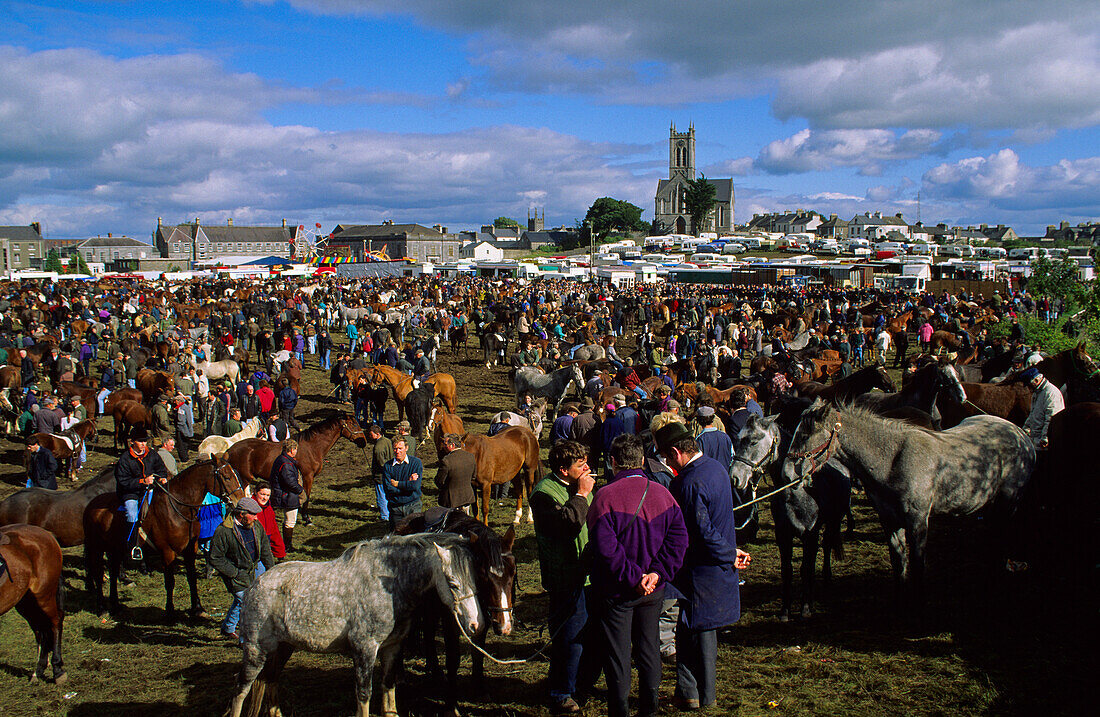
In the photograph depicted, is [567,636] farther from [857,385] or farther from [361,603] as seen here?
[857,385]

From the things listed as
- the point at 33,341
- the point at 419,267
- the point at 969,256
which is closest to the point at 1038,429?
the point at 33,341

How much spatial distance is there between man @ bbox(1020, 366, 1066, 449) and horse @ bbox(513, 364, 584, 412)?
8.92 m

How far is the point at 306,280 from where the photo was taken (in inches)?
1973

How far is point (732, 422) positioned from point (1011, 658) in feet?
12.7

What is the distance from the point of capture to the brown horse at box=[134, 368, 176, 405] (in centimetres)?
1570

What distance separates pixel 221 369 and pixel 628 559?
16.6 meters

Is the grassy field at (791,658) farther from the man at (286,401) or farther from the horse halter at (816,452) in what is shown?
the man at (286,401)

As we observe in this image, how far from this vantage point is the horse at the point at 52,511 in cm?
810

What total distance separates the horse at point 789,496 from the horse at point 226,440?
757 centimetres

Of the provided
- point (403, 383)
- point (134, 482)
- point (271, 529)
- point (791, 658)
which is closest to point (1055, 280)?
point (403, 383)

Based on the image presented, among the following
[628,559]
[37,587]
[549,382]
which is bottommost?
[37,587]

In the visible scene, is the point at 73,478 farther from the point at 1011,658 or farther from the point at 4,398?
the point at 1011,658

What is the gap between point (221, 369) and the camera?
18.1 meters

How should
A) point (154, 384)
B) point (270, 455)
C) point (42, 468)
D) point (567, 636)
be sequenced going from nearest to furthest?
point (567, 636) < point (270, 455) < point (42, 468) < point (154, 384)
